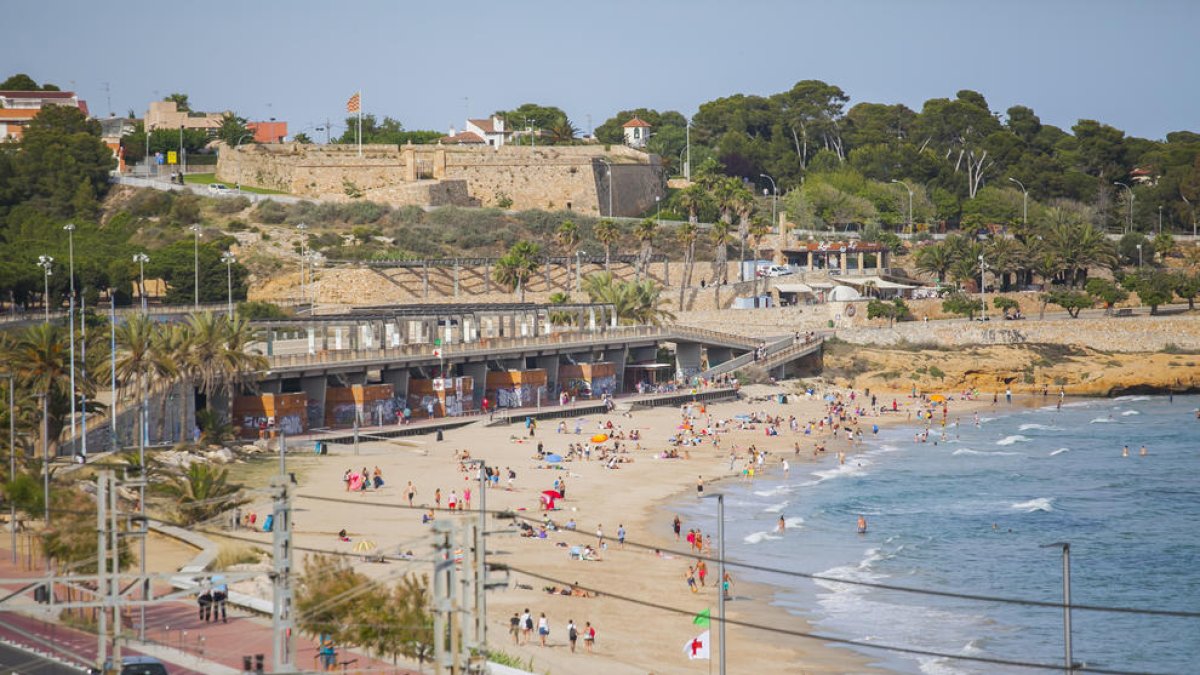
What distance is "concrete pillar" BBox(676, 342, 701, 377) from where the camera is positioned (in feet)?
292

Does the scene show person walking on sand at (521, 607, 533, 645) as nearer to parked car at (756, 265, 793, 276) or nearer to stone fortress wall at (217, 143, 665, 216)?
parked car at (756, 265, 793, 276)

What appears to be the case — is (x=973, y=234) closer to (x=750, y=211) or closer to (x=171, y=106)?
(x=750, y=211)

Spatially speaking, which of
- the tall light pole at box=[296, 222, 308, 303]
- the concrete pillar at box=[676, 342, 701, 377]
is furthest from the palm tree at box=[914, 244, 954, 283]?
the tall light pole at box=[296, 222, 308, 303]

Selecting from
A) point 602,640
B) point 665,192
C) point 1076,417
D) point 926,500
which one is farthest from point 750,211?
point 602,640

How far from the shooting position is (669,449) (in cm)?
6800

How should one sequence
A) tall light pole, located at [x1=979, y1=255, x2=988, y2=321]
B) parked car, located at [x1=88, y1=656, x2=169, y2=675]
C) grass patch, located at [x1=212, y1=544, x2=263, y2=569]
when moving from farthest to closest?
tall light pole, located at [x1=979, y1=255, x2=988, y2=321] → grass patch, located at [x1=212, y1=544, x2=263, y2=569] → parked car, located at [x1=88, y1=656, x2=169, y2=675]

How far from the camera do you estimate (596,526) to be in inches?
2032

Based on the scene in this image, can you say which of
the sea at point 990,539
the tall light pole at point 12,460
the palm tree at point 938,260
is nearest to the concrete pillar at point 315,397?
the sea at point 990,539

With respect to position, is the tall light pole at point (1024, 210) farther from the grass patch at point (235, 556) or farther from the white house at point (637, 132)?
the grass patch at point (235, 556)

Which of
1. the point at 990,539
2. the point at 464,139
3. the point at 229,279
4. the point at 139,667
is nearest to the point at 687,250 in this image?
the point at 229,279

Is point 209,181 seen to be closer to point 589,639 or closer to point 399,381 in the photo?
point 399,381

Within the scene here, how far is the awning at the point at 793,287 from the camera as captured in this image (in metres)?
108

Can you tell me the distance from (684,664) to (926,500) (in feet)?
82.4

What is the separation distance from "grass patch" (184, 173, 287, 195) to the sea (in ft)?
239
